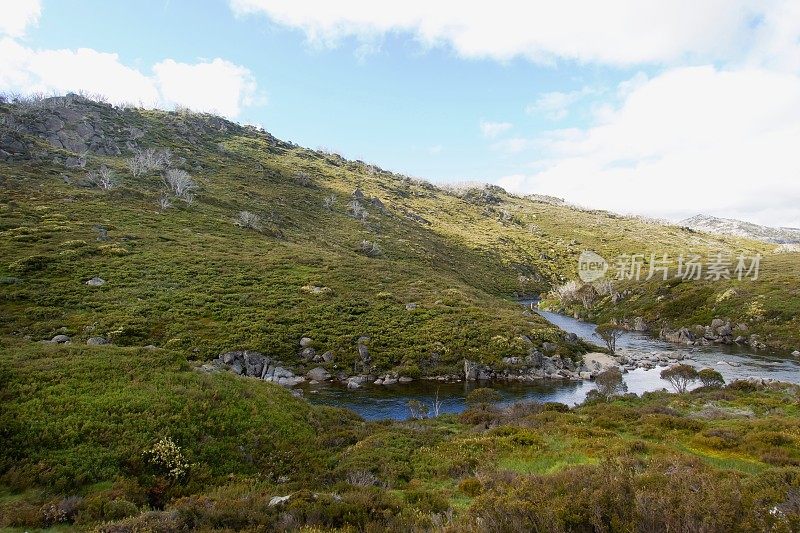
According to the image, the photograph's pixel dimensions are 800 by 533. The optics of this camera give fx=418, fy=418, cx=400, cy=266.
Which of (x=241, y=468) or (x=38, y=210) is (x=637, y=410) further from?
(x=38, y=210)

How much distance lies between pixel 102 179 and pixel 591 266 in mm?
170710

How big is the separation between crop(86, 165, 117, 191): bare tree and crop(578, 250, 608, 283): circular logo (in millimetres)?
144918

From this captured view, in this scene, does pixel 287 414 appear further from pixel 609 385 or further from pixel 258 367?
pixel 609 385

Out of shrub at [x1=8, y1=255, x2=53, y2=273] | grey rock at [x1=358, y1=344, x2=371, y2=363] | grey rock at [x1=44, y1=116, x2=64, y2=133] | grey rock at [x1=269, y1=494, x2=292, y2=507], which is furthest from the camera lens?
grey rock at [x1=44, y1=116, x2=64, y2=133]

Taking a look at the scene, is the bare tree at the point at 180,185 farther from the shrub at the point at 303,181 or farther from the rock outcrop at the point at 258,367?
the rock outcrop at the point at 258,367

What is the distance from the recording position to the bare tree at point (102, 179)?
94125 millimetres

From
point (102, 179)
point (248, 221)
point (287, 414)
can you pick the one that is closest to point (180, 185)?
point (102, 179)

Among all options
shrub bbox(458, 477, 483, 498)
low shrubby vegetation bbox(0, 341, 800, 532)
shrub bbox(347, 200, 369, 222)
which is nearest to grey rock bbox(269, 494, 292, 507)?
low shrubby vegetation bbox(0, 341, 800, 532)

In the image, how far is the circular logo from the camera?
515 feet

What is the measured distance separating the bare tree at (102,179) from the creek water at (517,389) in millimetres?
80928

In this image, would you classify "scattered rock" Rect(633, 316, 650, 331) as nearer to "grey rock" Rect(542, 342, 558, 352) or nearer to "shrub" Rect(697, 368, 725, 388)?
"grey rock" Rect(542, 342, 558, 352)

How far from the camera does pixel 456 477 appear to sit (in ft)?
59.0

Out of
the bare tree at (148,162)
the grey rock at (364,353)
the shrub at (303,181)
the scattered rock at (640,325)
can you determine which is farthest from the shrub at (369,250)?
the shrub at (303,181)

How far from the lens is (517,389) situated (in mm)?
47406
